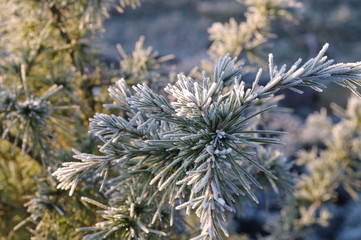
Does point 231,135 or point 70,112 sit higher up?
point 70,112

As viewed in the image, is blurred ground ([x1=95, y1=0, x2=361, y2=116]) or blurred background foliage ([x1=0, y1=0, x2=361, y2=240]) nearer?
blurred background foliage ([x1=0, y1=0, x2=361, y2=240])

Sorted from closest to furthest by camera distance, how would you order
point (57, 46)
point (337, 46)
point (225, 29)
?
point (57, 46), point (225, 29), point (337, 46)

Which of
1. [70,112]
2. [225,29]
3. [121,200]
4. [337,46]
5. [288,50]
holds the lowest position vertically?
[121,200]

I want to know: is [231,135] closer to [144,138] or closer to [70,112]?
[144,138]

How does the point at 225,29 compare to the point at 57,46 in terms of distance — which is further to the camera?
the point at 225,29

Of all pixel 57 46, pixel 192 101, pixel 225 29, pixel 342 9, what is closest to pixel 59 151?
pixel 57 46

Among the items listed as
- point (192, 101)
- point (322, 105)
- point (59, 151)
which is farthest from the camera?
point (322, 105)

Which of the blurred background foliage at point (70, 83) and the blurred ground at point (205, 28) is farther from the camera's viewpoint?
the blurred ground at point (205, 28)

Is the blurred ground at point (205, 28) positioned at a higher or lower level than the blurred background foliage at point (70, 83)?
higher

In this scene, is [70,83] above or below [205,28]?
below

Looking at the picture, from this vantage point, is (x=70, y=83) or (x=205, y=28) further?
(x=205, y=28)

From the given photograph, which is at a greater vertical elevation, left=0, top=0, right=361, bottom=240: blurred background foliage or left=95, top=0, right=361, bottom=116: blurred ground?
left=95, top=0, right=361, bottom=116: blurred ground
